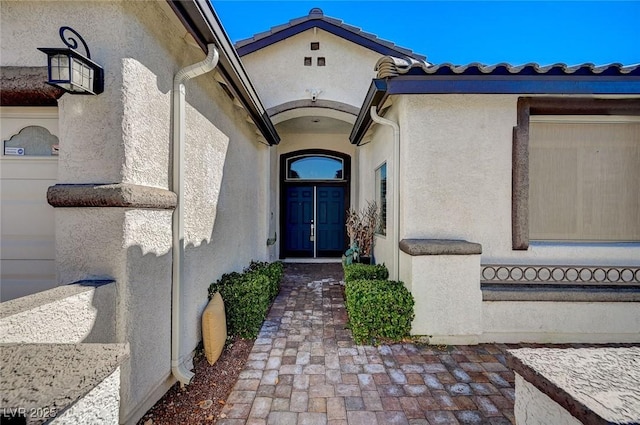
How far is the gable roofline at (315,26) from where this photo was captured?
7484 millimetres

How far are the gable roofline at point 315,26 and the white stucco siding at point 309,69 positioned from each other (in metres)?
0.17

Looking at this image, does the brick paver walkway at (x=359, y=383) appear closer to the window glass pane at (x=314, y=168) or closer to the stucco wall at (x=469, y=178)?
the stucco wall at (x=469, y=178)

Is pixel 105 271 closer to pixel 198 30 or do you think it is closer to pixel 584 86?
Answer: pixel 198 30

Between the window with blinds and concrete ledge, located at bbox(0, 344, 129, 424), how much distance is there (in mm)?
5129

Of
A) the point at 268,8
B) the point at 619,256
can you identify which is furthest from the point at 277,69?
the point at 619,256

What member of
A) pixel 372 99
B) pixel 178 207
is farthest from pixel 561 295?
pixel 178 207

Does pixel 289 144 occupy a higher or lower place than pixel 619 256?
higher

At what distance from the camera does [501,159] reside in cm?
418

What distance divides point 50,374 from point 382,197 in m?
5.78

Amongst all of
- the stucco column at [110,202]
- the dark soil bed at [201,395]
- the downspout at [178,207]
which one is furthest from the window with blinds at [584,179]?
the stucco column at [110,202]

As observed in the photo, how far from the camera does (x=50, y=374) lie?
3.73ft

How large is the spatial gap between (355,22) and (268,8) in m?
2.43

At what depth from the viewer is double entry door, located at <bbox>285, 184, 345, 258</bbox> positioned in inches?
396

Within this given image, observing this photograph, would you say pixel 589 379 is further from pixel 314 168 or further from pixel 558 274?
pixel 314 168
